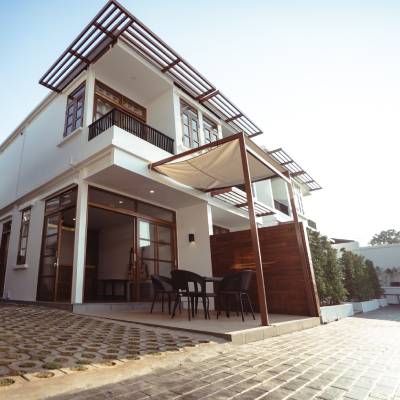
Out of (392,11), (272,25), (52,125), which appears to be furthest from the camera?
(52,125)

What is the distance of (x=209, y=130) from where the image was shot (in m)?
9.43

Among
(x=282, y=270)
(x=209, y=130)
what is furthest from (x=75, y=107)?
(x=282, y=270)

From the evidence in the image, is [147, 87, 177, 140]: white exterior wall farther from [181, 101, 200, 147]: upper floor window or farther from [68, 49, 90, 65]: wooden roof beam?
[68, 49, 90, 65]: wooden roof beam

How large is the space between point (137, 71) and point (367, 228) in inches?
1609

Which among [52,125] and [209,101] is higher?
[209,101]

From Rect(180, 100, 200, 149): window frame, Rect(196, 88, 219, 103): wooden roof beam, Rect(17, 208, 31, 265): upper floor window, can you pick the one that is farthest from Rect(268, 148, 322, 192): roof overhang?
Rect(17, 208, 31, 265): upper floor window

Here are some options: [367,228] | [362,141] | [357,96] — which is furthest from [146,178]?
[367,228]

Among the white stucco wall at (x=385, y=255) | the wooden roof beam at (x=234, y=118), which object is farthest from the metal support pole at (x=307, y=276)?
the white stucco wall at (x=385, y=255)

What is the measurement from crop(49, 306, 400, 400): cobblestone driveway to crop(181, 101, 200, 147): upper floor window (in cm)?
634

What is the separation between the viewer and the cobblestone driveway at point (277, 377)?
1.52 m

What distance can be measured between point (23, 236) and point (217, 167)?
6.32 m

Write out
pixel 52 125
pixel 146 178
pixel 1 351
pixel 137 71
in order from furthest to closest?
pixel 52 125 < pixel 137 71 < pixel 146 178 < pixel 1 351

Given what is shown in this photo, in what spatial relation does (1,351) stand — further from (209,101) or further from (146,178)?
(209,101)

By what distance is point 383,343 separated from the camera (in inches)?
126
